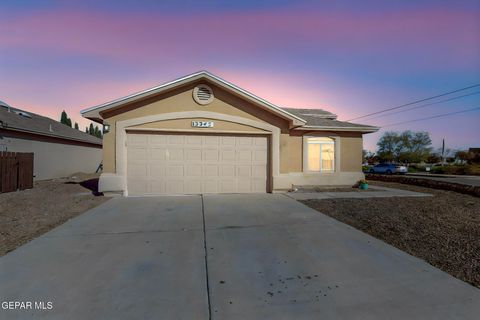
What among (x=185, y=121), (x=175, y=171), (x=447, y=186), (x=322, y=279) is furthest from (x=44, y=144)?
(x=447, y=186)

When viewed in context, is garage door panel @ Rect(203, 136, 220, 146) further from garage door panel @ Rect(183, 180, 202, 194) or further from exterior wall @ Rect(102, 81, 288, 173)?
garage door panel @ Rect(183, 180, 202, 194)

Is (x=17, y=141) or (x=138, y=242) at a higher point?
(x=17, y=141)

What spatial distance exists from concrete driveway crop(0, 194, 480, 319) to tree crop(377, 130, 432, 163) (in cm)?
6363

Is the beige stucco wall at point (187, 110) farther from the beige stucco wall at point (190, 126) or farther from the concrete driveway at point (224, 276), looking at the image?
the concrete driveway at point (224, 276)

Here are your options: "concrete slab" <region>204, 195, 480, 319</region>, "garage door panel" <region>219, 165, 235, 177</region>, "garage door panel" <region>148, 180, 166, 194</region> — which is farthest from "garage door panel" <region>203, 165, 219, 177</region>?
"concrete slab" <region>204, 195, 480, 319</region>

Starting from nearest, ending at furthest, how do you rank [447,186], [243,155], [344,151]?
[243,155] < [447,186] < [344,151]

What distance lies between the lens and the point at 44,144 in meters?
15.3

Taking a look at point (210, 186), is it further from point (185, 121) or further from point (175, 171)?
point (185, 121)

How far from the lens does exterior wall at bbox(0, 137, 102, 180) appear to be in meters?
13.6

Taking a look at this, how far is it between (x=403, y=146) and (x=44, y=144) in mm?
72494

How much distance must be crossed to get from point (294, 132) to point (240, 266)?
945 cm

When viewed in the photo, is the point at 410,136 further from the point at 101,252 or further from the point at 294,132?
the point at 101,252

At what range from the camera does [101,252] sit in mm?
4062

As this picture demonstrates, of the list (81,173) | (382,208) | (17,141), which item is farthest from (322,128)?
(81,173)
